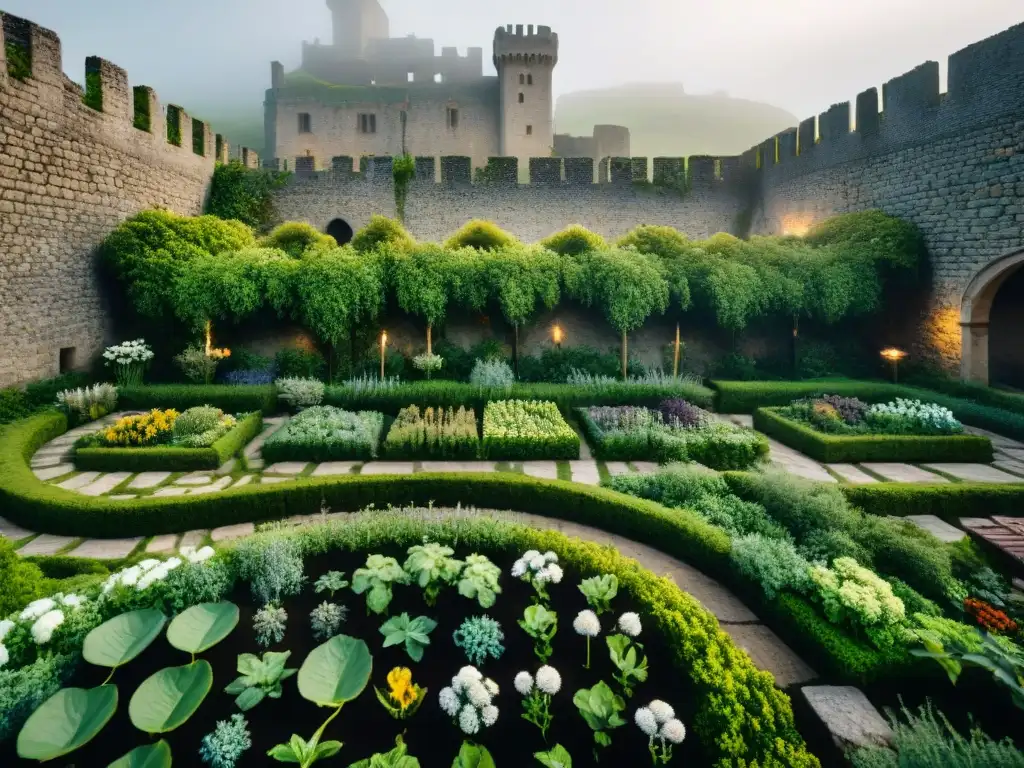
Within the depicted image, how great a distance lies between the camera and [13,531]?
18.5ft

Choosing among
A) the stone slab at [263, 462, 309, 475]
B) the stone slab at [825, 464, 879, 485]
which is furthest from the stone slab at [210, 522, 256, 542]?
the stone slab at [825, 464, 879, 485]

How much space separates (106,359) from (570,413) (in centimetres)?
978

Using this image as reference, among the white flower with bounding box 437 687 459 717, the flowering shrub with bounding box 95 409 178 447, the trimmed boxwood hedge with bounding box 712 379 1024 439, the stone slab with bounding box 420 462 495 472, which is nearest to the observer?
the white flower with bounding box 437 687 459 717

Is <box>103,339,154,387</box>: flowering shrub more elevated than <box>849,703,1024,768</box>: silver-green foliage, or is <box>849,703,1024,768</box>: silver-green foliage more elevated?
<box>103,339,154,387</box>: flowering shrub

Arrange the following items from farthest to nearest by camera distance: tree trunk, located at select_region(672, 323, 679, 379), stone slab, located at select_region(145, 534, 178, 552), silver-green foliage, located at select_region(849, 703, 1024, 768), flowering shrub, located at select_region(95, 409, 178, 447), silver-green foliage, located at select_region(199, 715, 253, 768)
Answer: tree trunk, located at select_region(672, 323, 679, 379), flowering shrub, located at select_region(95, 409, 178, 447), stone slab, located at select_region(145, 534, 178, 552), silver-green foliage, located at select_region(199, 715, 253, 768), silver-green foliage, located at select_region(849, 703, 1024, 768)

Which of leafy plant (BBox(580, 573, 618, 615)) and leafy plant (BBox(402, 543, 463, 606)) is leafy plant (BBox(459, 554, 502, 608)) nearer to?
leafy plant (BBox(402, 543, 463, 606))

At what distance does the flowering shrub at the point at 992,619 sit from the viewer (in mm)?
3791

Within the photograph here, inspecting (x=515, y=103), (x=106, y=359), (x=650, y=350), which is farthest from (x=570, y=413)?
(x=515, y=103)

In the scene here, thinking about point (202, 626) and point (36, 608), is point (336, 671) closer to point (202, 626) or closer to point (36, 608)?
point (202, 626)

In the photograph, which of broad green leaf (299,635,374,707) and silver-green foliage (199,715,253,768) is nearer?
silver-green foliage (199,715,253,768)

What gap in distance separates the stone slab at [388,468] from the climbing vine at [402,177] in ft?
40.8

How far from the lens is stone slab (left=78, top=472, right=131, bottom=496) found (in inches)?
254

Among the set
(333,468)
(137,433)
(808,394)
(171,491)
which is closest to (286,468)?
(333,468)

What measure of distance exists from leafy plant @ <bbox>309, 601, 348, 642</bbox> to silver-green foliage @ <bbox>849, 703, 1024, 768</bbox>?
3042 mm
